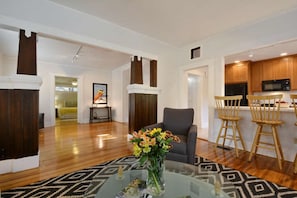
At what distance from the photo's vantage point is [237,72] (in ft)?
18.0

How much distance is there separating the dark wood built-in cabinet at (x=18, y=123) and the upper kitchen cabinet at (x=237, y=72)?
5843 millimetres

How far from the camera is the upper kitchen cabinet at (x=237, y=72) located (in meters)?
5.31

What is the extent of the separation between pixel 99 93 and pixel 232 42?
18.9 feet

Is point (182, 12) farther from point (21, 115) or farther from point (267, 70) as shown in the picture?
point (267, 70)

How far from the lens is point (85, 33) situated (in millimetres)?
3100

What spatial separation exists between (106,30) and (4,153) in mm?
2820

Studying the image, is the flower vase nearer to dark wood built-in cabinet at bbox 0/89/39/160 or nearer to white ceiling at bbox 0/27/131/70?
dark wood built-in cabinet at bbox 0/89/39/160

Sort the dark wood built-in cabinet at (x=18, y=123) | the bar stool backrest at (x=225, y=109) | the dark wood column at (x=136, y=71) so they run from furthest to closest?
1. the dark wood column at (x=136, y=71)
2. the bar stool backrest at (x=225, y=109)
3. the dark wood built-in cabinet at (x=18, y=123)

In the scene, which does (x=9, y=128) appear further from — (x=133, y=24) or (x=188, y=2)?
(x=188, y=2)

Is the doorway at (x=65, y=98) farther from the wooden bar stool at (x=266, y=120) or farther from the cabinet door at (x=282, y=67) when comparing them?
the cabinet door at (x=282, y=67)

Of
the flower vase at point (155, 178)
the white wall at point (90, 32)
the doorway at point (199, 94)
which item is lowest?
the flower vase at point (155, 178)

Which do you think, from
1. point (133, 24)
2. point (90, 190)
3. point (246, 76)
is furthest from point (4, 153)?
point (246, 76)

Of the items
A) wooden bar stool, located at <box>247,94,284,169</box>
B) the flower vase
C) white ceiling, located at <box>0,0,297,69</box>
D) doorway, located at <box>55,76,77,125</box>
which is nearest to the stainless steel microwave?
white ceiling, located at <box>0,0,297,69</box>

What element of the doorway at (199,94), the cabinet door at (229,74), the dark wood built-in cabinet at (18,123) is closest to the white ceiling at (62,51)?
the dark wood built-in cabinet at (18,123)
